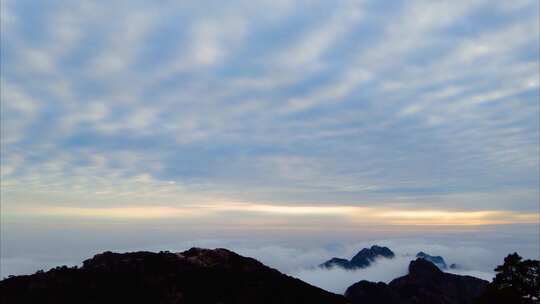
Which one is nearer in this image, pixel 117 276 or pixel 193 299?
A: pixel 193 299

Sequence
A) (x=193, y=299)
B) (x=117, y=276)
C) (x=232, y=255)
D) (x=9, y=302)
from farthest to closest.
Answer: (x=232, y=255)
(x=117, y=276)
(x=193, y=299)
(x=9, y=302)

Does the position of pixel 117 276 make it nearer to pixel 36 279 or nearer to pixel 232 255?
pixel 36 279

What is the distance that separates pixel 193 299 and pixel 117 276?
24957 mm

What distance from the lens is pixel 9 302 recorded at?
114 meters

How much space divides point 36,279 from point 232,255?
57696mm

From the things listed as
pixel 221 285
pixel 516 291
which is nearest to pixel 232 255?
pixel 221 285

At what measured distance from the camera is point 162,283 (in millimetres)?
129625

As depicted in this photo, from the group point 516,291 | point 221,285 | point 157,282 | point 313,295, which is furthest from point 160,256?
point 516,291

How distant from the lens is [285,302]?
127125mm

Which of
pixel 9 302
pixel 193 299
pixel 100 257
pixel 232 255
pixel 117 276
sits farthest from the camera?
pixel 232 255

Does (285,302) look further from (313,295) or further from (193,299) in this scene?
(193,299)

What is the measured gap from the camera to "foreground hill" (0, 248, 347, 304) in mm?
120938

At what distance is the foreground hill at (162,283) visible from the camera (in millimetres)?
120938

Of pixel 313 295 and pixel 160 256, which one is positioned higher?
pixel 160 256
